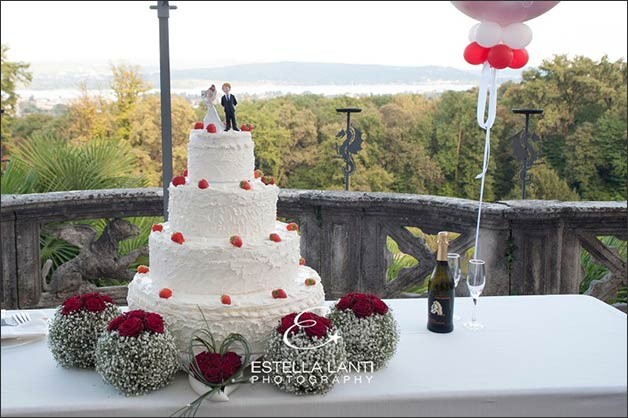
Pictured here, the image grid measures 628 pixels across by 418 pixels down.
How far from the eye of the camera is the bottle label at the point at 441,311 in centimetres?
214

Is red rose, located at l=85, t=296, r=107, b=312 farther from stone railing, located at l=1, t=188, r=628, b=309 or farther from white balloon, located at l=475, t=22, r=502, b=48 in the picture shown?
stone railing, located at l=1, t=188, r=628, b=309

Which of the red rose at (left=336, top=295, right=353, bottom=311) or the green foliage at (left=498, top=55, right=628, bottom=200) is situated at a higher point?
the green foliage at (left=498, top=55, right=628, bottom=200)

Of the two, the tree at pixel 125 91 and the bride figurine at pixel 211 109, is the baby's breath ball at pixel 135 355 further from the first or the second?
the tree at pixel 125 91

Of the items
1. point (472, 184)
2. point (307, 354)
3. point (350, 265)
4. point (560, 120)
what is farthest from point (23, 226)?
point (560, 120)

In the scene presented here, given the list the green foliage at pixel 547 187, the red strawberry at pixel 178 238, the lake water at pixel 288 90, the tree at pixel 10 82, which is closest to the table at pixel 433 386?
the red strawberry at pixel 178 238

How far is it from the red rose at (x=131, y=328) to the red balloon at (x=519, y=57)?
1.49m

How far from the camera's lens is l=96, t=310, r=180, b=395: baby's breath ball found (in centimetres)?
166

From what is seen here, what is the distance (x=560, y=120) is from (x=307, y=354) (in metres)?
15.2

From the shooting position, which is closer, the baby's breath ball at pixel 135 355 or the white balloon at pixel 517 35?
the baby's breath ball at pixel 135 355

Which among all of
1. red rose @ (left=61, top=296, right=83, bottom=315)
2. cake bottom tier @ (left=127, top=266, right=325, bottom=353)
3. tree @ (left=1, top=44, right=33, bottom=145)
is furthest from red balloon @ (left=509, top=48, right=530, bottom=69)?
tree @ (left=1, top=44, right=33, bottom=145)

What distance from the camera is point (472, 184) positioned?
616 inches

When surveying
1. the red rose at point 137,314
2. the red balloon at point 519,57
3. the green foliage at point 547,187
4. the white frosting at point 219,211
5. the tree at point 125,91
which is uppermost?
the tree at point 125,91

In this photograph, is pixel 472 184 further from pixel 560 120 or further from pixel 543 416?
pixel 543 416

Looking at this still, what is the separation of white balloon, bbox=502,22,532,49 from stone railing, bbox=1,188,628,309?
1634mm
